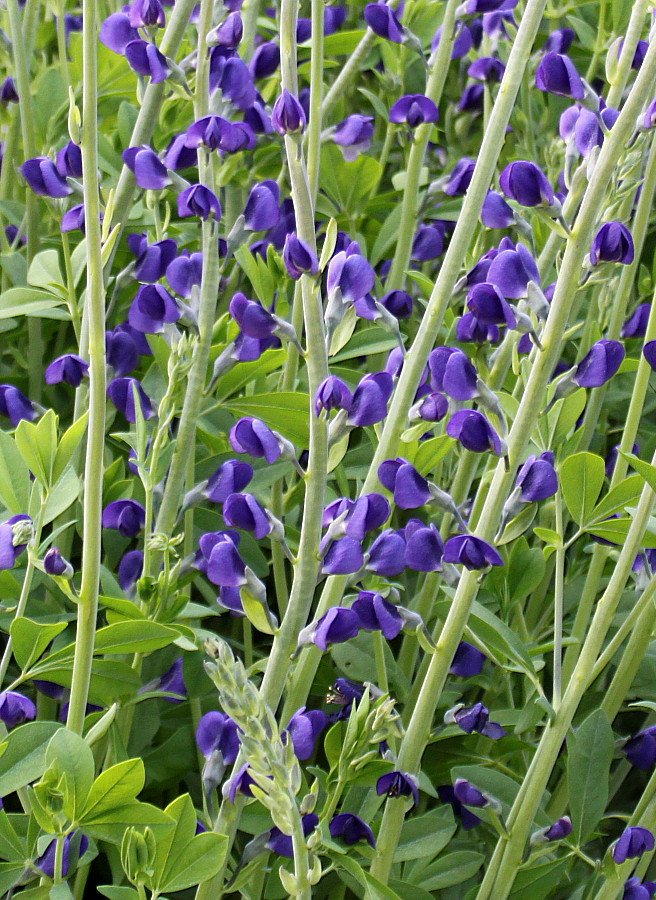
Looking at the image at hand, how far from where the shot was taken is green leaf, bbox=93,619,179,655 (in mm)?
700

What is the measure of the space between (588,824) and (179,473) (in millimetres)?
424

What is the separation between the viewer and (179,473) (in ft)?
2.56

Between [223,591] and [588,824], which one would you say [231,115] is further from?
[588,824]

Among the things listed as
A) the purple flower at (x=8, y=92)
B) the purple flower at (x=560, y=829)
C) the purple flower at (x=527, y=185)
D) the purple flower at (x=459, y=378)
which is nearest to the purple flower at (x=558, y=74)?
the purple flower at (x=527, y=185)

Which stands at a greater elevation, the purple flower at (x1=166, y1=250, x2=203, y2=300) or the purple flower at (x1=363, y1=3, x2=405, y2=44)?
the purple flower at (x1=363, y1=3, x2=405, y2=44)

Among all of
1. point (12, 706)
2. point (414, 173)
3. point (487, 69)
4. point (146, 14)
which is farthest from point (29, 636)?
point (487, 69)

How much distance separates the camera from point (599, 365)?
703mm

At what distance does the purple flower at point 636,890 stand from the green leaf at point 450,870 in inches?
4.5

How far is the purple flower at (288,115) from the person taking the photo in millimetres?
593

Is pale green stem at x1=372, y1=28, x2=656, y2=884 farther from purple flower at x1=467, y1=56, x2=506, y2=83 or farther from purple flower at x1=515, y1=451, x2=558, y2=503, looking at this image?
purple flower at x1=467, y1=56, x2=506, y2=83

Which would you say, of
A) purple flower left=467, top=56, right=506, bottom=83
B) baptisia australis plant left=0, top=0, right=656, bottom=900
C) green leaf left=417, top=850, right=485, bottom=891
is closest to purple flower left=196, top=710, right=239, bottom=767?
baptisia australis plant left=0, top=0, right=656, bottom=900

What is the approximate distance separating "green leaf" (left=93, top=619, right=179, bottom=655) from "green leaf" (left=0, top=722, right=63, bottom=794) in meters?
0.06

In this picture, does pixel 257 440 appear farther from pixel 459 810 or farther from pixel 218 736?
pixel 459 810

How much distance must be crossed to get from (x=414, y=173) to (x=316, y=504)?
1.62 ft
